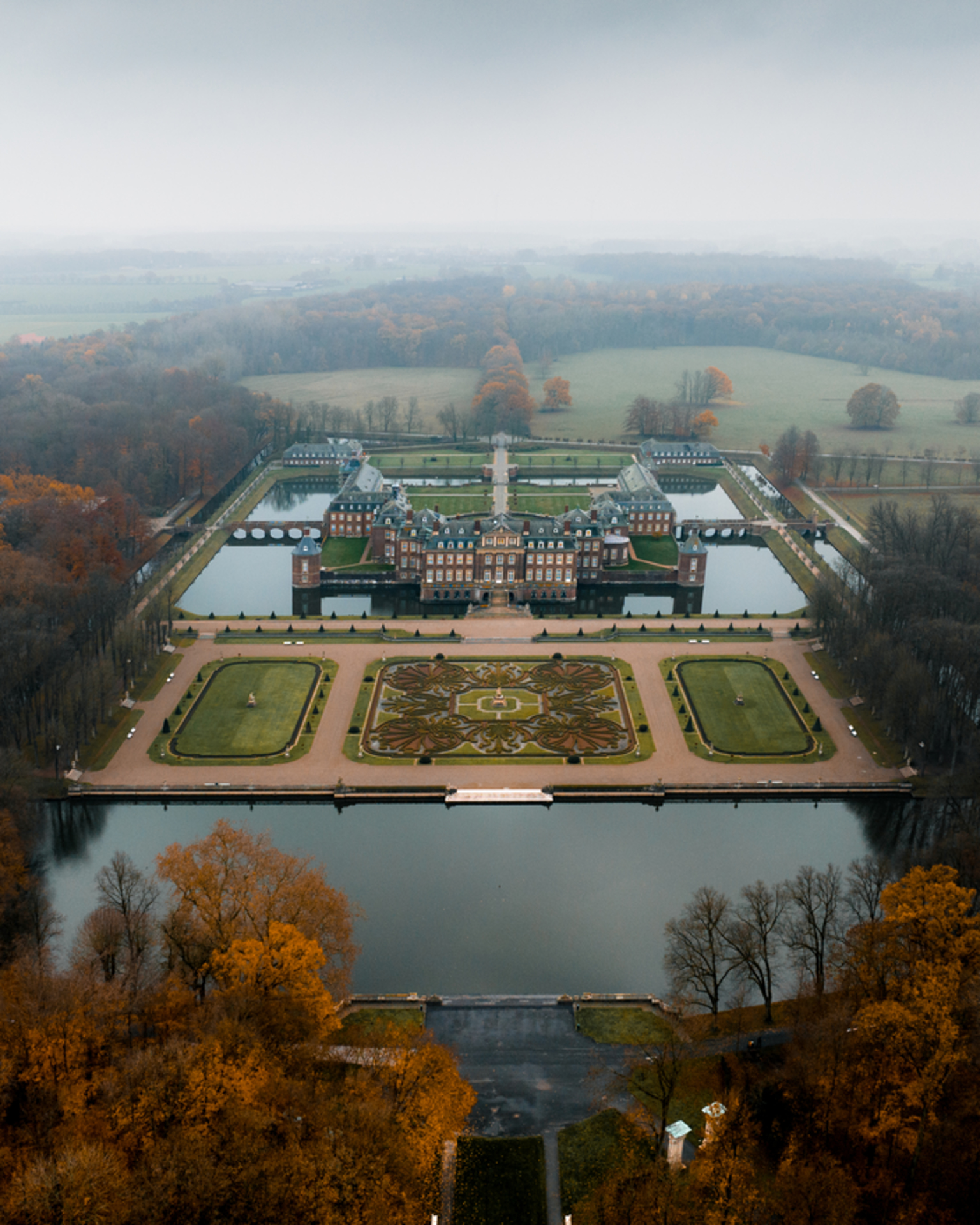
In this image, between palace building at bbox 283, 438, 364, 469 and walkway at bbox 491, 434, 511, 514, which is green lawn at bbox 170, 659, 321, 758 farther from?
palace building at bbox 283, 438, 364, 469

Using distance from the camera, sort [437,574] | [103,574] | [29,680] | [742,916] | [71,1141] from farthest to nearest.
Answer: [437,574] → [103,574] → [29,680] → [742,916] → [71,1141]

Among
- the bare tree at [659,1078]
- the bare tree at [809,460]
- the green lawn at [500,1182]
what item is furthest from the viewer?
the bare tree at [809,460]

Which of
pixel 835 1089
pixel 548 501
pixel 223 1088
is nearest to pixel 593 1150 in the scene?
pixel 835 1089

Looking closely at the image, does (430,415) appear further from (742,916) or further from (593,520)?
(742,916)

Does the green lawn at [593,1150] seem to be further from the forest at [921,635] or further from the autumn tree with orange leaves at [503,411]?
the autumn tree with orange leaves at [503,411]

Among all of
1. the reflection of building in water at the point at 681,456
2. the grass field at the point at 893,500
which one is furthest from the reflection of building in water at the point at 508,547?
the reflection of building in water at the point at 681,456

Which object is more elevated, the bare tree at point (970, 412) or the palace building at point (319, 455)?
the bare tree at point (970, 412)

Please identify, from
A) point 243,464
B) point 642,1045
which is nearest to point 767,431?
point 243,464

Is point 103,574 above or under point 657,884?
above
